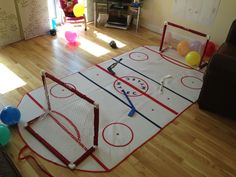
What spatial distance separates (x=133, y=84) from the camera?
9.83 feet

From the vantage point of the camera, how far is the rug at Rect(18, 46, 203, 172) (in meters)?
2.16

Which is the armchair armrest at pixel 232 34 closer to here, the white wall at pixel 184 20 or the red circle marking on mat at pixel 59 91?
the white wall at pixel 184 20

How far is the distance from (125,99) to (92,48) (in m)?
1.32

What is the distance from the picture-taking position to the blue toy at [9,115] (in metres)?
2.21

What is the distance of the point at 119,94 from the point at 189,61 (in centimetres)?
122

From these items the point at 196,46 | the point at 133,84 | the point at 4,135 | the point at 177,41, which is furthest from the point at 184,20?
Result: the point at 4,135

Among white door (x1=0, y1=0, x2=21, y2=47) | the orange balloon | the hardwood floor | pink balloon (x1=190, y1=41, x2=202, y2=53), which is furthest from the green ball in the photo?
pink balloon (x1=190, y1=41, x2=202, y2=53)

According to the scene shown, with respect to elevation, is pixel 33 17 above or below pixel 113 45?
above

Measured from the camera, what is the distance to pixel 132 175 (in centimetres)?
197

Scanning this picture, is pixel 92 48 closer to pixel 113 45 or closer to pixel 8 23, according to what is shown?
pixel 113 45

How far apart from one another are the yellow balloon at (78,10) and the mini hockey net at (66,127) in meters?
1.74

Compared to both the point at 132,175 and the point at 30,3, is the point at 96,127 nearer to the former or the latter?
the point at 132,175

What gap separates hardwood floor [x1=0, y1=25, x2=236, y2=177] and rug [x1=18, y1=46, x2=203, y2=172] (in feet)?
0.24

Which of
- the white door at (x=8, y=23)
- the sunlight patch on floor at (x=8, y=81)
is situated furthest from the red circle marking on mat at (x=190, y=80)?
the white door at (x=8, y=23)
